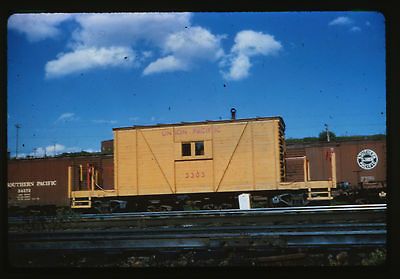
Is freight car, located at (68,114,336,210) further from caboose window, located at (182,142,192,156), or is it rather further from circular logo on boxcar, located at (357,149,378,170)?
circular logo on boxcar, located at (357,149,378,170)

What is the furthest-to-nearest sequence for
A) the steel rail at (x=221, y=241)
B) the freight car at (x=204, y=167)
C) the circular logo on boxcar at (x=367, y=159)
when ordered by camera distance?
the circular logo on boxcar at (x=367, y=159) < the freight car at (x=204, y=167) < the steel rail at (x=221, y=241)

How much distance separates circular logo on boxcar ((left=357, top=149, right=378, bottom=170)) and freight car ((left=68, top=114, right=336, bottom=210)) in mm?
2108

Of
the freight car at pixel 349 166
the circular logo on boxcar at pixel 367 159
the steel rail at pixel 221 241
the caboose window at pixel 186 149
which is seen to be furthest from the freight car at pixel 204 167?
the steel rail at pixel 221 241

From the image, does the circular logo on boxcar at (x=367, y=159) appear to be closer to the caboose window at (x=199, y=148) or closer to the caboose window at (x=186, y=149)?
the caboose window at (x=199, y=148)

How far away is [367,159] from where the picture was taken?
44.7 ft

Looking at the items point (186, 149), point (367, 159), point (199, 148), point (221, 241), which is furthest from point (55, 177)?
point (221, 241)

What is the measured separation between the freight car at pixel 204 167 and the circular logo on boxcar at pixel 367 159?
2108mm

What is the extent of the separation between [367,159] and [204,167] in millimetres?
5515

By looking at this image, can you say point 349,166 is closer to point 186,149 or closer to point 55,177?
point 186,149

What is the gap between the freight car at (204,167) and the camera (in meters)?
11.3

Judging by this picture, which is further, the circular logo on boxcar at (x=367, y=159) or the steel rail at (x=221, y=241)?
the circular logo on boxcar at (x=367, y=159)
